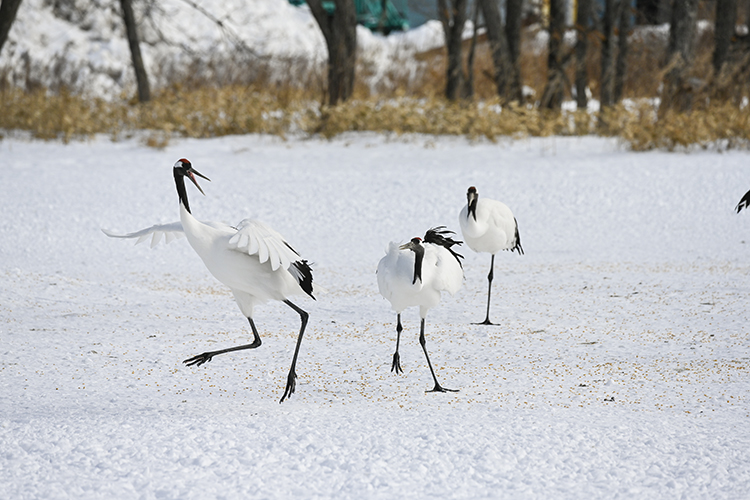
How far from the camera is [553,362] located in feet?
14.8

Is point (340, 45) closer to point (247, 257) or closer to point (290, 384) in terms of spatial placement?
point (247, 257)

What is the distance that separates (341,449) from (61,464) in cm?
111

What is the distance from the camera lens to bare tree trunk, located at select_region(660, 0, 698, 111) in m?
11.7

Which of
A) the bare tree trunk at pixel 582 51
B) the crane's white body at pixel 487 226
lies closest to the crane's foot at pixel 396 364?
the crane's white body at pixel 487 226

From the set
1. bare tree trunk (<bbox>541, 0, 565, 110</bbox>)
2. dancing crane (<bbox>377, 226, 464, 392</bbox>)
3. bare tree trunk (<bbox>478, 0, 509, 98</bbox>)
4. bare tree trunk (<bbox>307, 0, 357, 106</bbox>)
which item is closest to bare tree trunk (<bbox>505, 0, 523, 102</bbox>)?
bare tree trunk (<bbox>478, 0, 509, 98</bbox>)

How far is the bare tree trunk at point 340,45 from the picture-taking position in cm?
1238

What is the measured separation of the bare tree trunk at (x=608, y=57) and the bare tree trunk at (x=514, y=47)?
1347mm

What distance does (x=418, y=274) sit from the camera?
157 inches

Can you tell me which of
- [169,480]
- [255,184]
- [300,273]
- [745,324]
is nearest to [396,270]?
[300,273]

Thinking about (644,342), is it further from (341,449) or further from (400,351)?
(341,449)

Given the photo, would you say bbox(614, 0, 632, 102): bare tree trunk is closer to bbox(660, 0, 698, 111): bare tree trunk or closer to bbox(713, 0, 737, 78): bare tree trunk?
bbox(713, 0, 737, 78): bare tree trunk

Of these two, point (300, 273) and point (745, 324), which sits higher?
point (300, 273)

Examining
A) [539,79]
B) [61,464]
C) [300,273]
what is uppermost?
[539,79]

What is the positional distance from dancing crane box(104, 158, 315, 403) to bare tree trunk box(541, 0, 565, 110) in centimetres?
892
